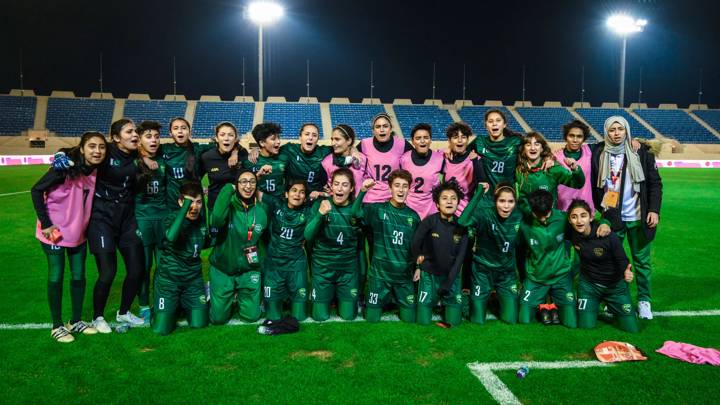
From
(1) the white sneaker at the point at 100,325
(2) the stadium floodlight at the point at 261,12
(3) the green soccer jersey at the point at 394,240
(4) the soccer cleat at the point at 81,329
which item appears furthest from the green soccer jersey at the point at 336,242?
(2) the stadium floodlight at the point at 261,12

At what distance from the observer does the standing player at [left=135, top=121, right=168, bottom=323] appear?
487cm

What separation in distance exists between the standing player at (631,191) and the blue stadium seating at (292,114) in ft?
121

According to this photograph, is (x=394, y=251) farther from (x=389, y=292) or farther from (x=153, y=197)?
(x=153, y=197)

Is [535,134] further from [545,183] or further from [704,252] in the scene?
[704,252]

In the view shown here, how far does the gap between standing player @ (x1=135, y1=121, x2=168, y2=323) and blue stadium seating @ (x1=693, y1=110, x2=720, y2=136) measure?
51096 mm

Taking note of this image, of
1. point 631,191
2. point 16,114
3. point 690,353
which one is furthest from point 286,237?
point 16,114

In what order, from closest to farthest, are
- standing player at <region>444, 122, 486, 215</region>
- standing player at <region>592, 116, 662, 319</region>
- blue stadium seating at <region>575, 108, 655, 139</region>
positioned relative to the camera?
standing player at <region>592, 116, 662, 319</region> < standing player at <region>444, 122, 486, 215</region> < blue stadium seating at <region>575, 108, 655, 139</region>

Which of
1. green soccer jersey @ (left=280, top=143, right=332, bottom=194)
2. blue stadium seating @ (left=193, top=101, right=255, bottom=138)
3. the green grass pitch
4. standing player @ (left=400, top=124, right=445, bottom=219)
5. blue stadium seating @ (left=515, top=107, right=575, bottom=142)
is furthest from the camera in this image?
blue stadium seating @ (left=515, top=107, right=575, bottom=142)


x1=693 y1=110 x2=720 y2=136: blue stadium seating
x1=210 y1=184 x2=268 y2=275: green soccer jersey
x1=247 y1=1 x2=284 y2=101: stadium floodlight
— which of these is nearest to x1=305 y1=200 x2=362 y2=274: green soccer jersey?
x1=210 y1=184 x2=268 y2=275: green soccer jersey

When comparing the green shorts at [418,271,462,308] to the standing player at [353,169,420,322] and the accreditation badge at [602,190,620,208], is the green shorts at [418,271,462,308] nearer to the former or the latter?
the standing player at [353,169,420,322]

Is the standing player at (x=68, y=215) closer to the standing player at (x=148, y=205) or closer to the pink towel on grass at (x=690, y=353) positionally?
the standing player at (x=148, y=205)

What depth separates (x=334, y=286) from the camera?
511cm

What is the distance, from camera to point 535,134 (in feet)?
17.0

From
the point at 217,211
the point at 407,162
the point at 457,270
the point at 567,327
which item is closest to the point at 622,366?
the point at 567,327
